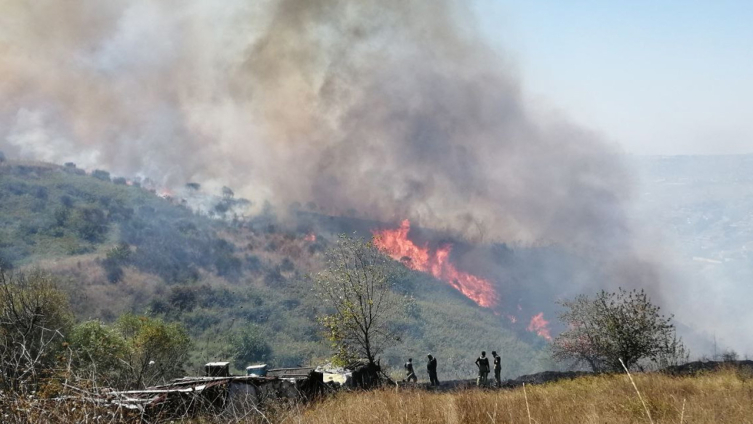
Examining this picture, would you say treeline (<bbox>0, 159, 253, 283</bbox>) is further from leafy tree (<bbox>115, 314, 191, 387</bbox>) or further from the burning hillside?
leafy tree (<bbox>115, 314, 191, 387</bbox>)

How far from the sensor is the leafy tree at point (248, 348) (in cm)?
7344

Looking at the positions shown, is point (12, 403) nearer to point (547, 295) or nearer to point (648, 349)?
point (648, 349)

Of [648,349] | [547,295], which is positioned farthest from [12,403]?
[547,295]

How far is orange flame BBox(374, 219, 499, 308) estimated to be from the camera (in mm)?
126688

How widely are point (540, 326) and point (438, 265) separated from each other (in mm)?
26170

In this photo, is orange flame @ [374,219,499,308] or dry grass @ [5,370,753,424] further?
orange flame @ [374,219,499,308]

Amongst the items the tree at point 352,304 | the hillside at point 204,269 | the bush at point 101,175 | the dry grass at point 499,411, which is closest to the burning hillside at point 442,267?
the hillside at point 204,269

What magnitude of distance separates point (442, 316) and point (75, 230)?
243ft

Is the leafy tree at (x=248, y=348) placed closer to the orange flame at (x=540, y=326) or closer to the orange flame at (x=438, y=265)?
the orange flame at (x=438, y=265)

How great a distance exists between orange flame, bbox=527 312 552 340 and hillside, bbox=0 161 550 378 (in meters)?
2.57

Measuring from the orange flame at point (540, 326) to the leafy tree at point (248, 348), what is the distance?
61.7m

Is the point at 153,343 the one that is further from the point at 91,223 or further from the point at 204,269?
the point at 91,223

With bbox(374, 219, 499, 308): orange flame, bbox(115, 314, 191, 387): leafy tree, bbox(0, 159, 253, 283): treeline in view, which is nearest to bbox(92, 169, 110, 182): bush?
bbox(0, 159, 253, 283): treeline

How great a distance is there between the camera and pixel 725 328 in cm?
15088
